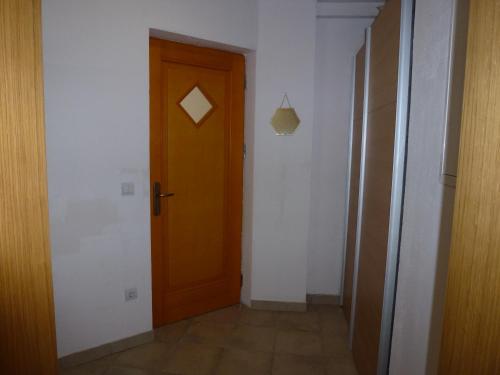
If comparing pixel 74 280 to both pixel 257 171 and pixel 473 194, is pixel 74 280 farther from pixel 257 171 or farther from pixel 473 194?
pixel 473 194

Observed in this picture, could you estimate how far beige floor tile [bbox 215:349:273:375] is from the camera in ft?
7.47

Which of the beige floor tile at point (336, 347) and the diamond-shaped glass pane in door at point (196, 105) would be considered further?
the diamond-shaped glass pane in door at point (196, 105)

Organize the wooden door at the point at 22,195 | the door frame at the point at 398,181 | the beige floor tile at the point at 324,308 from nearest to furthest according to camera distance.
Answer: the wooden door at the point at 22,195, the door frame at the point at 398,181, the beige floor tile at the point at 324,308

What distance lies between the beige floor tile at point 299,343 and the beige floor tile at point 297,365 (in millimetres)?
59

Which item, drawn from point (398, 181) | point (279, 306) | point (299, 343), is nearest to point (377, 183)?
point (398, 181)

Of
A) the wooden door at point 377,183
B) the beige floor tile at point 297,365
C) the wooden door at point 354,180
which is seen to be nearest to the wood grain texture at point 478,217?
the wooden door at point 377,183

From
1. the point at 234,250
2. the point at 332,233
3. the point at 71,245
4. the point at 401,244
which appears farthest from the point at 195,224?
the point at 401,244

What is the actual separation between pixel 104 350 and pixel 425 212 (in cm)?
218

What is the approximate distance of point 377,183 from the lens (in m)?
1.97

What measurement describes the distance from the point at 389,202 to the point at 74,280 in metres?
1.90

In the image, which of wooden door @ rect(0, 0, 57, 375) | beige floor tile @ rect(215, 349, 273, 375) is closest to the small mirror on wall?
wooden door @ rect(0, 0, 57, 375)

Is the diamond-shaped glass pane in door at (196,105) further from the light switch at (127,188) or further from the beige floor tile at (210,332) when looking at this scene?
the beige floor tile at (210,332)

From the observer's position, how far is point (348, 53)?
9.92ft

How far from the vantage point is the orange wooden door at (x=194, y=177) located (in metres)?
2.67
